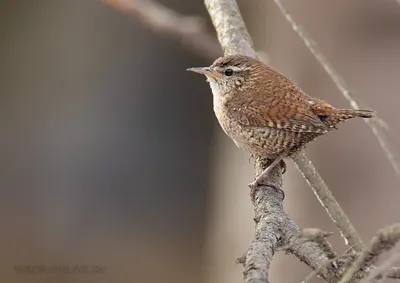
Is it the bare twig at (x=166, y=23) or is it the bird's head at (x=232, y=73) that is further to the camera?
the bare twig at (x=166, y=23)

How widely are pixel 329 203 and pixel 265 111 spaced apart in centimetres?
67

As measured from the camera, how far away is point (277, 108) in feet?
9.25

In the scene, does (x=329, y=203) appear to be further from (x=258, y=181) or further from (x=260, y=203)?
(x=258, y=181)

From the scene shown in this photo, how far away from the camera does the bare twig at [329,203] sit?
6.12 feet

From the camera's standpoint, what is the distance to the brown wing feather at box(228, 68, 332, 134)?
271cm

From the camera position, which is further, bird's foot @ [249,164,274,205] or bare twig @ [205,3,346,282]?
bird's foot @ [249,164,274,205]

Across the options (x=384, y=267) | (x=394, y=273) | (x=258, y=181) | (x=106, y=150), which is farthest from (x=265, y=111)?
(x=106, y=150)

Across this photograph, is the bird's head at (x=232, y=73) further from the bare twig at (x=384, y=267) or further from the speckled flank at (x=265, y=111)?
the bare twig at (x=384, y=267)

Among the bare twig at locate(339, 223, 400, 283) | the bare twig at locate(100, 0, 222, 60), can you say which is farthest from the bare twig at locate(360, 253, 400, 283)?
the bare twig at locate(100, 0, 222, 60)

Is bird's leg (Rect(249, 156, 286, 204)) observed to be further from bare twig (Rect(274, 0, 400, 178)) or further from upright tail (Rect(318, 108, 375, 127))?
bare twig (Rect(274, 0, 400, 178))

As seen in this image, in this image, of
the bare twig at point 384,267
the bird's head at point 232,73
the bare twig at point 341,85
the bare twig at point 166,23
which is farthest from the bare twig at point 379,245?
the bare twig at point 166,23

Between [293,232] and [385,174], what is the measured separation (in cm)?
190

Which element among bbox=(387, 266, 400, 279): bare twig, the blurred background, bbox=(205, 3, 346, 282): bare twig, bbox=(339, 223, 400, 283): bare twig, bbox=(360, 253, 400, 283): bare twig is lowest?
bbox=(360, 253, 400, 283): bare twig

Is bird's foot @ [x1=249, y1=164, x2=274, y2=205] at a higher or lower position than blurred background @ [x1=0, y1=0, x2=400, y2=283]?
lower
